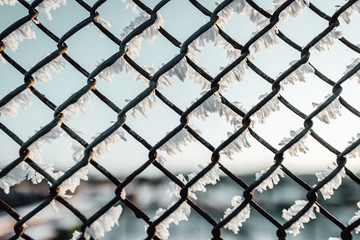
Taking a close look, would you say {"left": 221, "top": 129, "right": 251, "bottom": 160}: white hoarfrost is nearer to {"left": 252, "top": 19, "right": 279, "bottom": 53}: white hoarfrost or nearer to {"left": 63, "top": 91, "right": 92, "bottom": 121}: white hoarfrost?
{"left": 252, "top": 19, "right": 279, "bottom": 53}: white hoarfrost

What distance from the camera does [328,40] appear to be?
→ 4.27 feet

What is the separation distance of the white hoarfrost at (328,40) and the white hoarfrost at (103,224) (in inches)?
37.4

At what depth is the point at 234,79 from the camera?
1307 millimetres

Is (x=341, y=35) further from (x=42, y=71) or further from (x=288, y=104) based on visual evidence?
(x=42, y=71)

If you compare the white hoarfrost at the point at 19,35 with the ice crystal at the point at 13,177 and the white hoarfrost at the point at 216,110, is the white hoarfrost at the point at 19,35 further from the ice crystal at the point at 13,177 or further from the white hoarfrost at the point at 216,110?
the white hoarfrost at the point at 216,110

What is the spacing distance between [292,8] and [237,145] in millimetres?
555

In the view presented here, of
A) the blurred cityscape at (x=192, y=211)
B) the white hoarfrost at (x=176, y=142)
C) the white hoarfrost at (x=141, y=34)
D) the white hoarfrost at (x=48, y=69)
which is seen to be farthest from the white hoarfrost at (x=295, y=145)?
the blurred cityscape at (x=192, y=211)

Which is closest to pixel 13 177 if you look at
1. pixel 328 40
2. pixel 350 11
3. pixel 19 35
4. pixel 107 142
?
pixel 107 142

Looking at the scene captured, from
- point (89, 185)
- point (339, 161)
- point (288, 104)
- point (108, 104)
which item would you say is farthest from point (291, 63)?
point (89, 185)

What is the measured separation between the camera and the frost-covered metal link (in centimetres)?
120

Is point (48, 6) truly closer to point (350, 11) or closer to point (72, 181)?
point (72, 181)

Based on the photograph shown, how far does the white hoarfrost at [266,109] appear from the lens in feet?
4.30

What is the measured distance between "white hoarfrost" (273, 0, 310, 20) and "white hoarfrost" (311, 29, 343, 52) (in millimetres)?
138

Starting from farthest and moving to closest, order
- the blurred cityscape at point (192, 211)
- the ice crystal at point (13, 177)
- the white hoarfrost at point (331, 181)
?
the blurred cityscape at point (192, 211), the white hoarfrost at point (331, 181), the ice crystal at point (13, 177)
